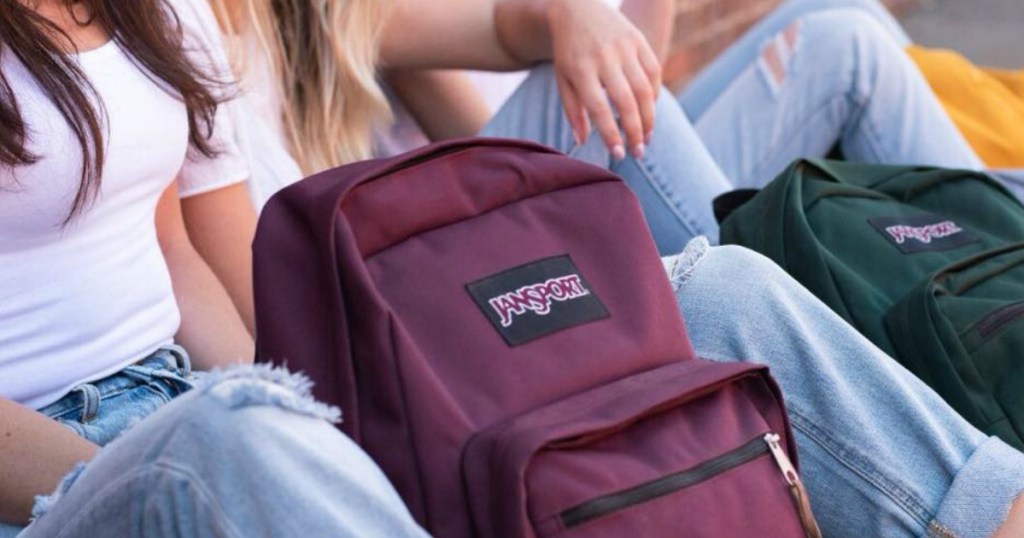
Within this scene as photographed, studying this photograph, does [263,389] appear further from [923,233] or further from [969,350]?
[923,233]

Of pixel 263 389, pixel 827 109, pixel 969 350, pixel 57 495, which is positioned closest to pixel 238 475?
pixel 263 389

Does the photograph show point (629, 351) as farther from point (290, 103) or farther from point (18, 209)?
point (290, 103)

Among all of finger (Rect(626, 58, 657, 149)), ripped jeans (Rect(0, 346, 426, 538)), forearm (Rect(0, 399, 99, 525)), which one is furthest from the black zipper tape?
Result: finger (Rect(626, 58, 657, 149))

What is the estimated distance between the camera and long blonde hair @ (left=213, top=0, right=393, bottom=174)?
211 cm

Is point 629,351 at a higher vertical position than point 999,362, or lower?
higher

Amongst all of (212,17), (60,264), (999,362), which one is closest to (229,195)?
(212,17)

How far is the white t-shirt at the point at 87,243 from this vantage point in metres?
1.51

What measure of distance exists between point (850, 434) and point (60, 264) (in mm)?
878

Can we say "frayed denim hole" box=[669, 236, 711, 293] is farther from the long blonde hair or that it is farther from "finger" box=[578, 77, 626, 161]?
the long blonde hair

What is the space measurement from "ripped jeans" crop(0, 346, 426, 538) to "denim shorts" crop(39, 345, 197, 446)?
0.34 metres

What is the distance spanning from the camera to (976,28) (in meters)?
5.25

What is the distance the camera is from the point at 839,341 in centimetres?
158

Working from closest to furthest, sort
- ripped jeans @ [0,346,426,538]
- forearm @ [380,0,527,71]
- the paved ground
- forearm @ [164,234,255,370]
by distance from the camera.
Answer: ripped jeans @ [0,346,426,538] < forearm @ [164,234,255,370] < forearm @ [380,0,527,71] < the paved ground

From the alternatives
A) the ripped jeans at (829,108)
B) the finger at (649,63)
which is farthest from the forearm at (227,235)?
the ripped jeans at (829,108)
